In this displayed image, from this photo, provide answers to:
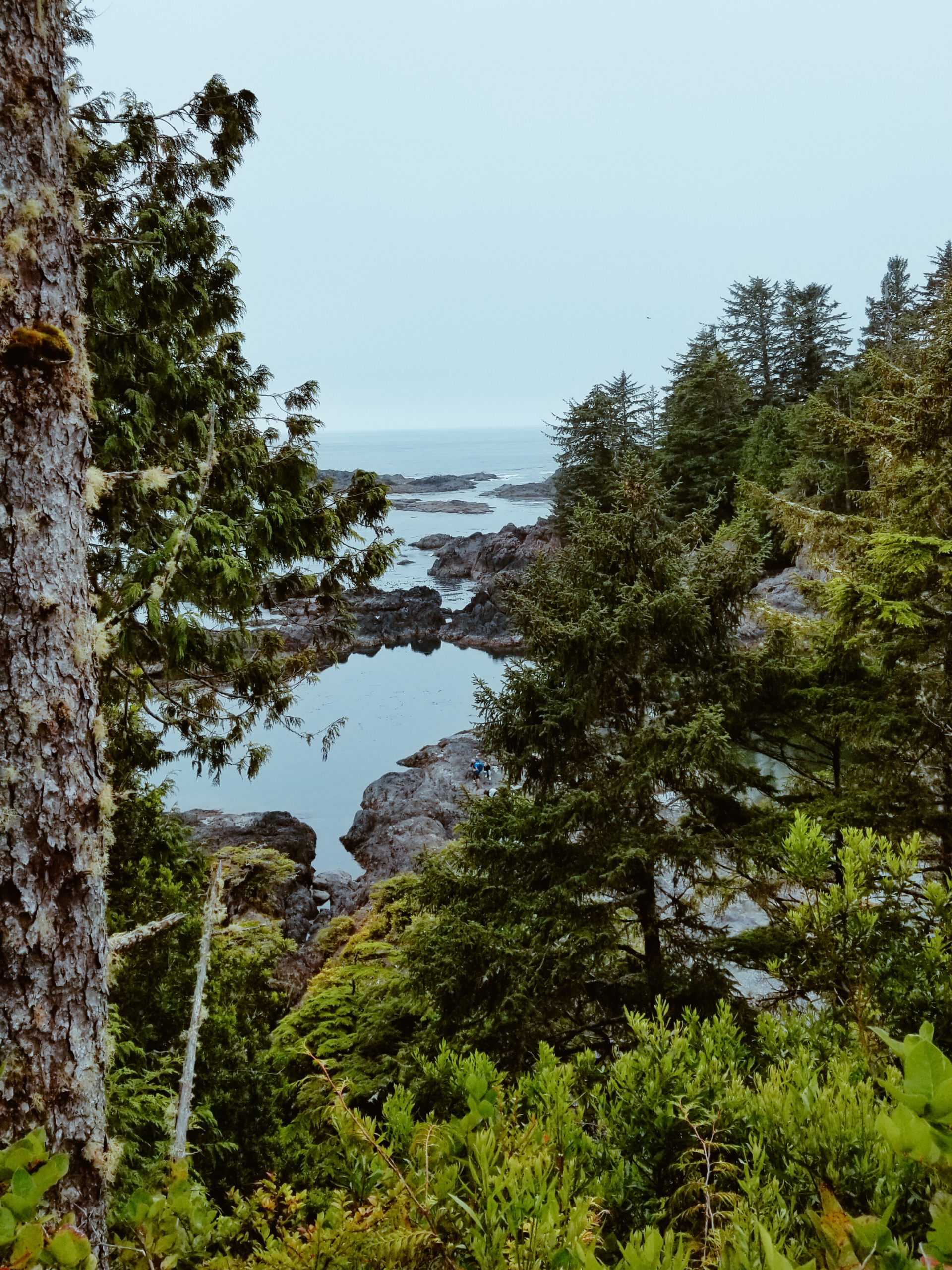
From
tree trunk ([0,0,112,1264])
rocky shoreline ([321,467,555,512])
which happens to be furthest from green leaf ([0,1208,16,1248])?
rocky shoreline ([321,467,555,512])

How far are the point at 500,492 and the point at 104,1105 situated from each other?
3596 inches

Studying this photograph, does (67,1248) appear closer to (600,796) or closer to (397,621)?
(600,796)

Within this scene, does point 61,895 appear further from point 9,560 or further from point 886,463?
point 886,463

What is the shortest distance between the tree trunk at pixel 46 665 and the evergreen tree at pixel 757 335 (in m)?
37.3

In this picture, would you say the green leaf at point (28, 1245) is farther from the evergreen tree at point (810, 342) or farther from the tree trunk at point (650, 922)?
the evergreen tree at point (810, 342)

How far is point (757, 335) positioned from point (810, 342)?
386cm

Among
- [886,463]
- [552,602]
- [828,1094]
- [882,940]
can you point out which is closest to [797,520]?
[886,463]

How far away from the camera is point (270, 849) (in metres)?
9.34

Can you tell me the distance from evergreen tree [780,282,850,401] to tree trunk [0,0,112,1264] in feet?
116

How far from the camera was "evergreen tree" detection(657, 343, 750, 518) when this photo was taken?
97.9 ft

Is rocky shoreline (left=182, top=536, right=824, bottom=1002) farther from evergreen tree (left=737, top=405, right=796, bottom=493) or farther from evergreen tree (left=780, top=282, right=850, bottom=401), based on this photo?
evergreen tree (left=780, top=282, right=850, bottom=401)

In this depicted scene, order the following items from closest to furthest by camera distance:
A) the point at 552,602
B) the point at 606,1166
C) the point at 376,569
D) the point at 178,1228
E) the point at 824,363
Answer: the point at 178,1228 < the point at 606,1166 < the point at 552,602 < the point at 376,569 < the point at 824,363

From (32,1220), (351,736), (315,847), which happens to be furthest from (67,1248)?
(351,736)

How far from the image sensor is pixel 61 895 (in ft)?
7.20
